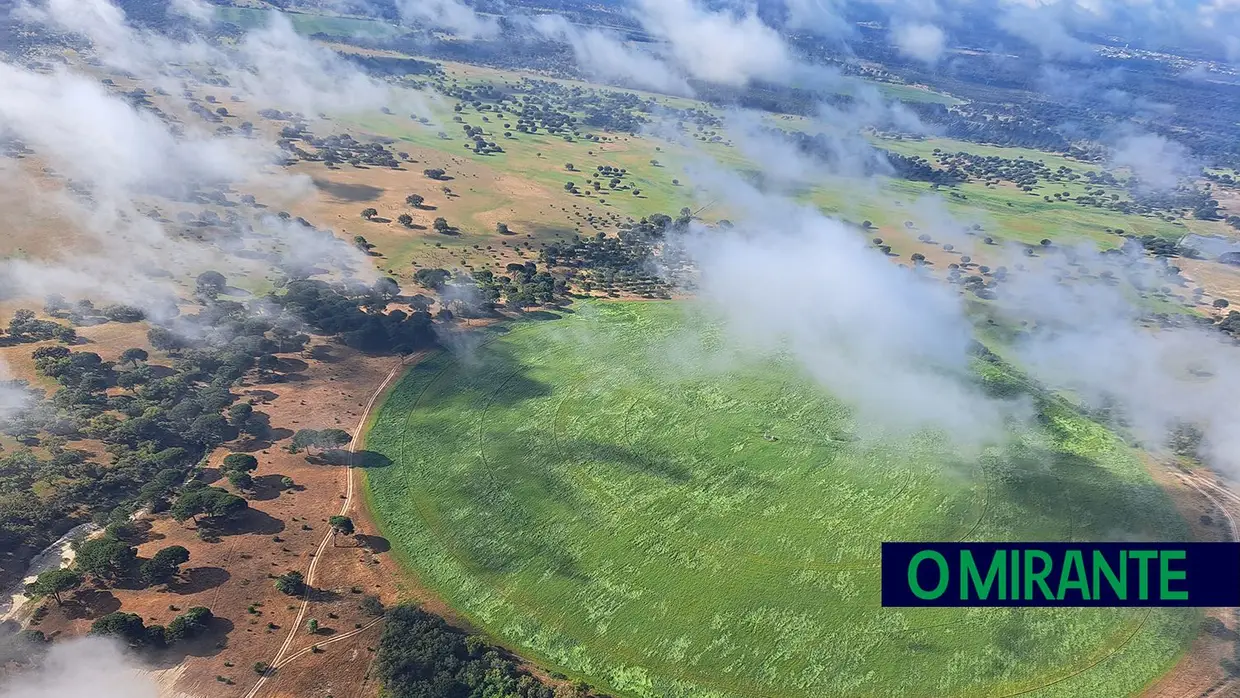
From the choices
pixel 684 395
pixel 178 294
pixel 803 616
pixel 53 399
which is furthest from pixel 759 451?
pixel 178 294

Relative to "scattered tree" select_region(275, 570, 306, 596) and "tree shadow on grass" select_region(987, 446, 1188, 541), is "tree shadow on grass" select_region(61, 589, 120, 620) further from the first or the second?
"tree shadow on grass" select_region(987, 446, 1188, 541)

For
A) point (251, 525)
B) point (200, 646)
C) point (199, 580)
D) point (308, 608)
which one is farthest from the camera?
point (251, 525)

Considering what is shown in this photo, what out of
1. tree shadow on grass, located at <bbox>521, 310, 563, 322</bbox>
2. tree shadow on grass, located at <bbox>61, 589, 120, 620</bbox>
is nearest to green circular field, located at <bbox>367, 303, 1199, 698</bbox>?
tree shadow on grass, located at <bbox>521, 310, 563, 322</bbox>

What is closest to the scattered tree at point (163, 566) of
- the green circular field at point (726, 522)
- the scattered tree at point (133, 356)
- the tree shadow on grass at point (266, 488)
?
the tree shadow on grass at point (266, 488)

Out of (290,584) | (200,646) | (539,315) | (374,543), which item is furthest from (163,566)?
(539,315)

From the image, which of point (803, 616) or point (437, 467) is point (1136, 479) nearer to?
point (803, 616)

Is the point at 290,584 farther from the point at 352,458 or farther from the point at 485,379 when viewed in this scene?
the point at 485,379

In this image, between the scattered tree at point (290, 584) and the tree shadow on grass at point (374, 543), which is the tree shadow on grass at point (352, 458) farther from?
the scattered tree at point (290, 584)
